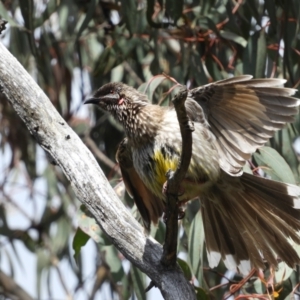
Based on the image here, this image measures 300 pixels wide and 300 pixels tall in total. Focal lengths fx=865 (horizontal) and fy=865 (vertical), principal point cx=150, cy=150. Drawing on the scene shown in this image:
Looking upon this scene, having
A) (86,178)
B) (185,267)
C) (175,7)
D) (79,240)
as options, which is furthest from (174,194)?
(175,7)

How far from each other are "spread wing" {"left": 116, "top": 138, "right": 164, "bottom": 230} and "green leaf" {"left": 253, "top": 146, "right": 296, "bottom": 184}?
1.58 feet

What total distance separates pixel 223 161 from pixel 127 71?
179 cm

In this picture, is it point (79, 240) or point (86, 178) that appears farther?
point (79, 240)

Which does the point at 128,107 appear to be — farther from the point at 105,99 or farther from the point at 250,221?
the point at 250,221

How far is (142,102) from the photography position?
380 cm

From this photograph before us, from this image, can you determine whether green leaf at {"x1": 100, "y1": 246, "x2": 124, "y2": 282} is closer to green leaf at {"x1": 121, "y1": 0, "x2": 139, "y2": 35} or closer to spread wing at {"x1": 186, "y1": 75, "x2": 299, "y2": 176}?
spread wing at {"x1": 186, "y1": 75, "x2": 299, "y2": 176}

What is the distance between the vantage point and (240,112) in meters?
3.47

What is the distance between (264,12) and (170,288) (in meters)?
1.76

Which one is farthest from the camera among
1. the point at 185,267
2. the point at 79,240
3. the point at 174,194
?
the point at 79,240

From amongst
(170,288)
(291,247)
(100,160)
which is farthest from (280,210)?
(100,160)

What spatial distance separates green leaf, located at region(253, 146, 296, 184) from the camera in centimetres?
371

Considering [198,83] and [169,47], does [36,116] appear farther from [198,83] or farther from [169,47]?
[169,47]

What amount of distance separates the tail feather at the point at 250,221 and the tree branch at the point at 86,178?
0.66 metres

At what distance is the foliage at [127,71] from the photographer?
154 inches
